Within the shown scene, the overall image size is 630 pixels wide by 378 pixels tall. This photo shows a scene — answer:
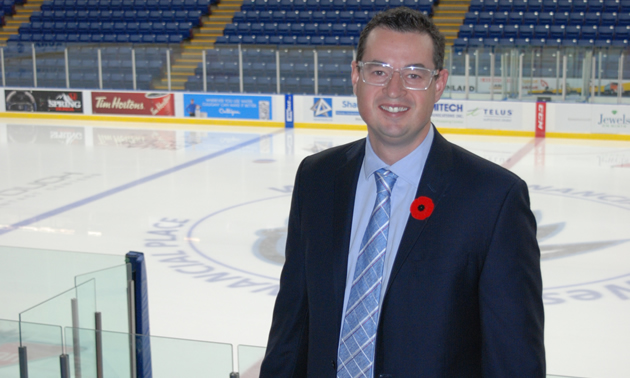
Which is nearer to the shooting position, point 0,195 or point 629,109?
point 0,195

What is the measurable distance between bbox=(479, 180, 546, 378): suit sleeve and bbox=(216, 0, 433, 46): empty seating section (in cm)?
1804

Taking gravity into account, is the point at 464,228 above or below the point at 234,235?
above

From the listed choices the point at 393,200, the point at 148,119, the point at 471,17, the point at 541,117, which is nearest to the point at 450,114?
the point at 541,117

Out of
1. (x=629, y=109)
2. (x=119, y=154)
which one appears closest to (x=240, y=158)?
(x=119, y=154)

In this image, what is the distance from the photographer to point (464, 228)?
159 cm

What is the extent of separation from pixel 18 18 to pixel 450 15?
14.2 m

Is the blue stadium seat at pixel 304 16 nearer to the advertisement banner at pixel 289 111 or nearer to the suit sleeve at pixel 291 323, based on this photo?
the advertisement banner at pixel 289 111

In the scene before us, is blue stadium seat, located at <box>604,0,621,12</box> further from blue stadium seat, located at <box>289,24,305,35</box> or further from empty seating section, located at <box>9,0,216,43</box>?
empty seating section, located at <box>9,0,216,43</box>

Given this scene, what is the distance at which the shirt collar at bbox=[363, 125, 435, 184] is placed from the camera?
5.62 feet

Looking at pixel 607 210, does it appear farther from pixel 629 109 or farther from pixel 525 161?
pixel 629 109

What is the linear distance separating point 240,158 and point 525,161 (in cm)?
470

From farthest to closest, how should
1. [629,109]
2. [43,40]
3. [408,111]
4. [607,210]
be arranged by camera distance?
[43,40] → [629,109] → [607,210] → [408,111]

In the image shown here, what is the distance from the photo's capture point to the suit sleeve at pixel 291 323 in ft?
6.02

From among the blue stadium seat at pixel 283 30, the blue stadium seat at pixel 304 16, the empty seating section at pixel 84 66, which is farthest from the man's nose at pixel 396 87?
the blue stadium seat at pixel 304 16
